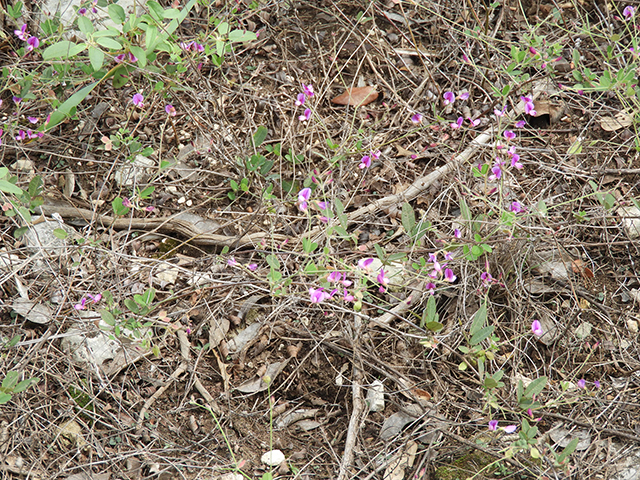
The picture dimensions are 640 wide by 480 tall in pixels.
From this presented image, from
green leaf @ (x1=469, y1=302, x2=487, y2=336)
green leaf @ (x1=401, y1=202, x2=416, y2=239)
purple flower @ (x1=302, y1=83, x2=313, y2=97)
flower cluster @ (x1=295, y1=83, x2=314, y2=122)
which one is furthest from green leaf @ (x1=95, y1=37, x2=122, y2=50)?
green leaf @ (x1=469, y1=302, x2=487, y2=336)

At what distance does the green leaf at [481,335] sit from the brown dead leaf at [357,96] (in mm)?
1346

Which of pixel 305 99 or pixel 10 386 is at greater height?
pixel 305 99

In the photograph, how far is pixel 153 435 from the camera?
197 centimetres

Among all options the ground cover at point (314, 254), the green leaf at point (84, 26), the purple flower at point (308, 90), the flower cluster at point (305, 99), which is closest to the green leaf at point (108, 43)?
the ground cover at point (314, 254)

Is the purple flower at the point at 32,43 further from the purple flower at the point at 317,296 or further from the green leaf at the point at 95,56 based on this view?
the purple flower at the point at 317,296

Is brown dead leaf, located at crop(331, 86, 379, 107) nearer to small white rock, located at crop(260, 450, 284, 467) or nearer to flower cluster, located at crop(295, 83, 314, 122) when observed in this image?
flower cluster, located at crop(295, 83, 314, 122)

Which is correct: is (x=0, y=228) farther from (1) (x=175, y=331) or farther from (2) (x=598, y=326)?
(2) (x=598, y=326)

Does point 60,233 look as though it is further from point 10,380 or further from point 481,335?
point 481,335

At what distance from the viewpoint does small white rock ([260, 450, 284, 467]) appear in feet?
6.39

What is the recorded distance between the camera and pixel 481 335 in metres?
1.84

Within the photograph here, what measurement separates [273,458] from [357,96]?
1.74m

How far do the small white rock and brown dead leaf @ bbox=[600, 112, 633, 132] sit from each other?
2139 millimetres

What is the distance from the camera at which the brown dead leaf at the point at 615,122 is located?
260 cm

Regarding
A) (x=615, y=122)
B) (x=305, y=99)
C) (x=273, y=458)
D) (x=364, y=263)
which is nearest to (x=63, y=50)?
(x=305, y=99)
